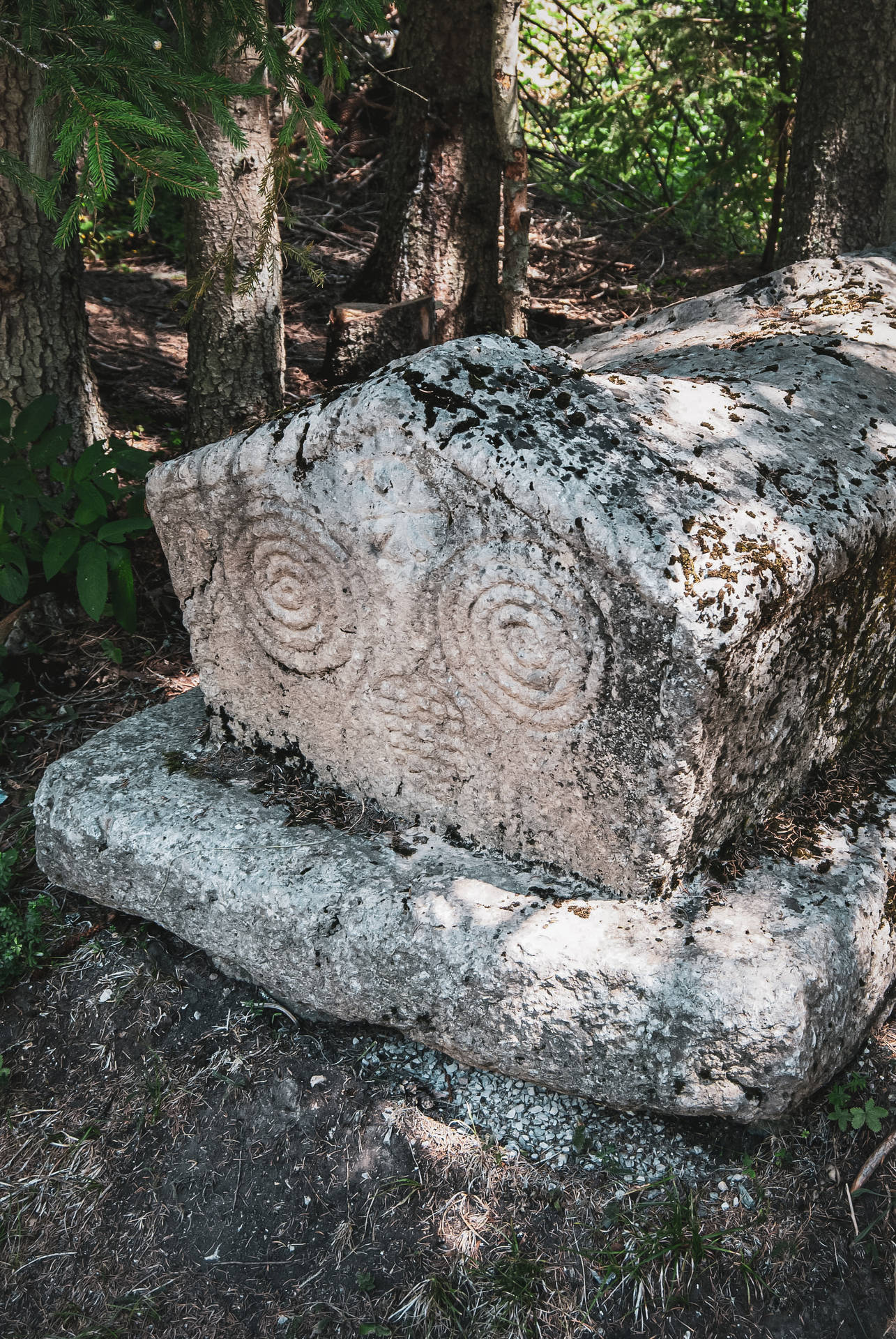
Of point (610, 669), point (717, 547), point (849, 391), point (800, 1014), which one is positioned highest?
point (849, 391)

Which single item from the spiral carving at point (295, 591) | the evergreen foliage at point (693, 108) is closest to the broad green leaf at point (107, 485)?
the spiral carving at point (295, 591)

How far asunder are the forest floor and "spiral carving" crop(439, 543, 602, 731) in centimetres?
97

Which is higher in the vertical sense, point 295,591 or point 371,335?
point 371,335

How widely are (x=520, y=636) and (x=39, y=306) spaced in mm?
2645

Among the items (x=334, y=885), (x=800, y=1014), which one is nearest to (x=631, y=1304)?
(x=800, y=1014)

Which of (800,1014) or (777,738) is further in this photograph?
(777,738)

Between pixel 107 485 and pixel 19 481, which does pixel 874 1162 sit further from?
pixel 19 481

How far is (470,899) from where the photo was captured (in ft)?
7.92

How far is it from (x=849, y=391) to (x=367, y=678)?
62.7 inches

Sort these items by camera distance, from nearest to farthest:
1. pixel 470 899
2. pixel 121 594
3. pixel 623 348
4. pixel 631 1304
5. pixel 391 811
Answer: pixel 631 1304 < pixel 470 899 < pixel 391 811 < pixel 121 594 < pixel 623 348

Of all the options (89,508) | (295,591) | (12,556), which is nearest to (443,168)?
(89,508)

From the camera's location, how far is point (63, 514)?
346 centimetres

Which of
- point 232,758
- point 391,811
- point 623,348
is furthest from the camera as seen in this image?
point 623,348

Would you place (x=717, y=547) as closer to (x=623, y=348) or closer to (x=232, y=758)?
(x=232, y=758)
